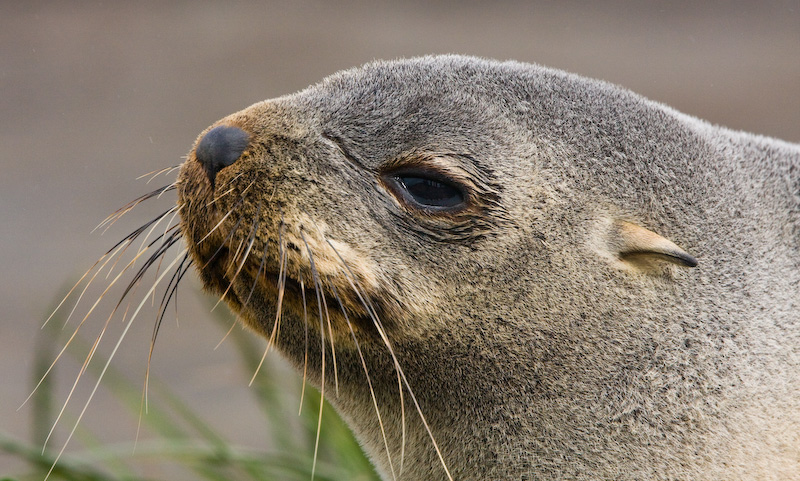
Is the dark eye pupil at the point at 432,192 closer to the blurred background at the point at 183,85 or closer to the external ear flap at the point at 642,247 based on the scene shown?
the external ear flap at the point at 642,247

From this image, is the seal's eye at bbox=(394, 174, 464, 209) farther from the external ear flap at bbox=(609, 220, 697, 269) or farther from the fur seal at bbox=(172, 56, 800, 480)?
the external ear flap at bbox=(609, 220, 697, 269)

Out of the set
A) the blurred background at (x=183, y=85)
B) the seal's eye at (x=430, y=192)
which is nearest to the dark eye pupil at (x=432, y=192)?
the seal's eye at (x=430, y=192)

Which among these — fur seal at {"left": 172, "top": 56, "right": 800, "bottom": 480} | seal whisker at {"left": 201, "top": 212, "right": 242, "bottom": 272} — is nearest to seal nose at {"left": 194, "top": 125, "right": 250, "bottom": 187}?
fur seal at {"left": 172, "top": 56, "right": 800, "bottom": 480}

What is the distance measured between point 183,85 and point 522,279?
8311 millimetres

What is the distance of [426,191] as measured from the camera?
232 centimetres

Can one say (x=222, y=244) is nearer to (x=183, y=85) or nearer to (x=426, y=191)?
(x=426, y=191)

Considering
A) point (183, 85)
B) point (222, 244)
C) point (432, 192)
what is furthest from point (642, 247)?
point (183, 85)

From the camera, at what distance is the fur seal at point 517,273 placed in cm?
229

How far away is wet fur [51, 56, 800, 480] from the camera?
7.52 feet

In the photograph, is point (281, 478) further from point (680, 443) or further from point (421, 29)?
point (421, 29)

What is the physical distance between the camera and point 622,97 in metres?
2.52

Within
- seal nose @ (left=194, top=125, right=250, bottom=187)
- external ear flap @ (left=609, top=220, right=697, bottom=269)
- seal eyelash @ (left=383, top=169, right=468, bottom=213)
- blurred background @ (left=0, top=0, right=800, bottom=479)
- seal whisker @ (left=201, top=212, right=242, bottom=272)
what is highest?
blurred background @ (left=0, top=0, right=800, bottom=479)

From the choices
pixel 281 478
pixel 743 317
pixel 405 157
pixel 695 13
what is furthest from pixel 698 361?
pixel 695 13

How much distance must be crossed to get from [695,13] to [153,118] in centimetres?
731
